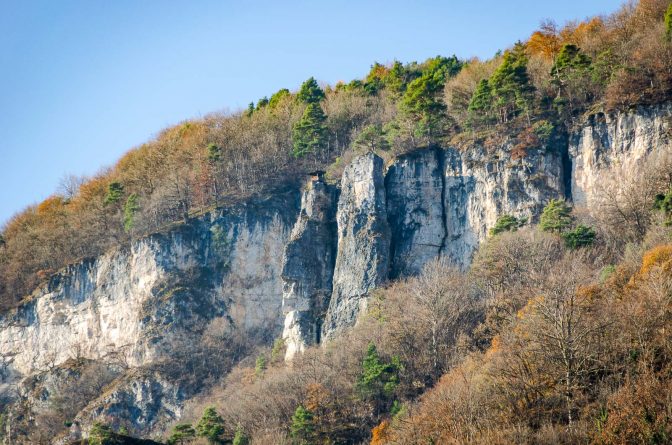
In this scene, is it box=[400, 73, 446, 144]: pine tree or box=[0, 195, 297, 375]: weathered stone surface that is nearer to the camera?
box=[400, 73, 446, 144]: pine tree

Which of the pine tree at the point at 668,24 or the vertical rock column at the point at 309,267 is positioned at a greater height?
the pine tree at the point at 668,24

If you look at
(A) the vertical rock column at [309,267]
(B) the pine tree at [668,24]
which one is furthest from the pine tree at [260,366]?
(B) the pine tree at [668,24]

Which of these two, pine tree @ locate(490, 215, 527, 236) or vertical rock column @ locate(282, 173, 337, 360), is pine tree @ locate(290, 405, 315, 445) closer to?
vertical rock column @ locate(282, 173, 337, 360)

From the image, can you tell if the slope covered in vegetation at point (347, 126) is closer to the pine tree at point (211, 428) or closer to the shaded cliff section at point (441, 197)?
the shaded cliff section at point (441, 197)

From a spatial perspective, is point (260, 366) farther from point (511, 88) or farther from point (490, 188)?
point (511, 88)

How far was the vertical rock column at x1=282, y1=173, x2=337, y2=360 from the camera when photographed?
57.9 metres

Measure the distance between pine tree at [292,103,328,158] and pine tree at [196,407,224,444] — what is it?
25.6m

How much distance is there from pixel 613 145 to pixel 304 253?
847 inches

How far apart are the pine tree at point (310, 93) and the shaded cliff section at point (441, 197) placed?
15.8 m

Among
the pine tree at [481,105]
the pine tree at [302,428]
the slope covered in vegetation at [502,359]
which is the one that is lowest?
the pine tree at [302,428]

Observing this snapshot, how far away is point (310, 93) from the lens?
76.0 metres

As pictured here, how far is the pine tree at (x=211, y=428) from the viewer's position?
46.3m

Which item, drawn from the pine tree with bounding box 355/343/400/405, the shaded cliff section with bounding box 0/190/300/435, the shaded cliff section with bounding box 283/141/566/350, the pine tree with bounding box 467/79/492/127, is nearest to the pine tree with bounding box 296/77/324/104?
the shaded cliff section with bounding box 0/190/300/435

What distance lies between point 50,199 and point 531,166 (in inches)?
1945
